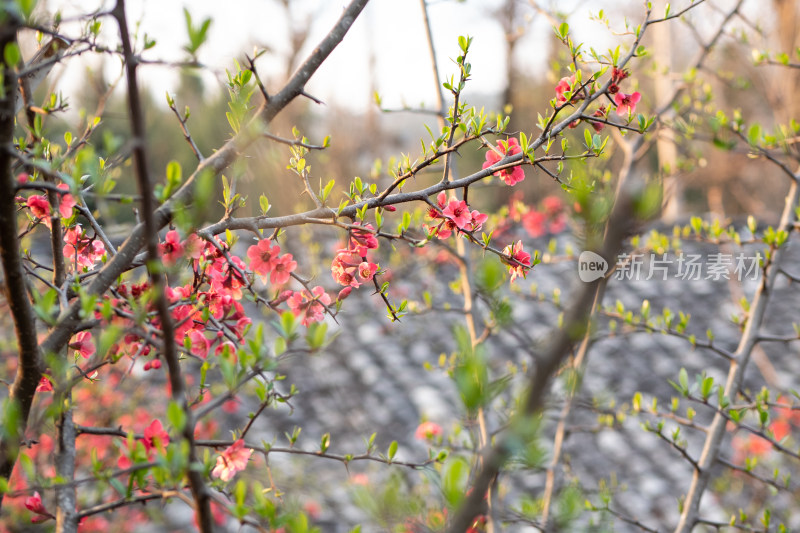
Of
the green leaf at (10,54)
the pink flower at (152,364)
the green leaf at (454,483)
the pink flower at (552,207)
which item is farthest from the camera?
the pink flower at (552,207)

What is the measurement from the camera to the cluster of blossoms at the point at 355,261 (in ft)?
3.66

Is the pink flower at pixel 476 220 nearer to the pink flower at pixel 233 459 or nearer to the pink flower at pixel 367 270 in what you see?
the pink flower at pixel 367 270

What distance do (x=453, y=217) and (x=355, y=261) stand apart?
0.71ft

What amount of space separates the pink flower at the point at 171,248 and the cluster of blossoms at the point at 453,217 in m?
0.45

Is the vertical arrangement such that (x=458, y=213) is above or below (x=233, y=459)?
above

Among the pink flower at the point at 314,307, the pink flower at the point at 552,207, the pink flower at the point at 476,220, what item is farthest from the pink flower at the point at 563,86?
the pink flower at the point at 552,207

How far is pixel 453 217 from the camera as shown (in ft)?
3.75

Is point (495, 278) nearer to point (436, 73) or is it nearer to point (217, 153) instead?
point (217, 153)

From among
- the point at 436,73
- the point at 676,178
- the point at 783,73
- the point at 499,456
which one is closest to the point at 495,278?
the point at 499,456

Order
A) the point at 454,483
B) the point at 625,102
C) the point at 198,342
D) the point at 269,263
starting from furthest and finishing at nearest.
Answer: the point at 625,102, the point at 269,263, the point at 198,342, the point at 454,483

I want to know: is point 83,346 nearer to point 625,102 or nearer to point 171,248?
point 171,248

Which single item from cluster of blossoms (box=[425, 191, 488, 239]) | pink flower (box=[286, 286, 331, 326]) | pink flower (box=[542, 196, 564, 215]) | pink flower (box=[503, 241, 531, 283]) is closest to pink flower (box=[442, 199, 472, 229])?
cluster of blossoms (box=[425, 191, 488, 239])

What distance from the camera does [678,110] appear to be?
84.8 inches
